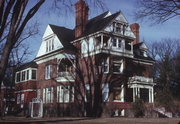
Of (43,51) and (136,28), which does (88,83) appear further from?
(136,28)

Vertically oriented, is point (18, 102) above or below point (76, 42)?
below

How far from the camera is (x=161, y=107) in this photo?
105 ft

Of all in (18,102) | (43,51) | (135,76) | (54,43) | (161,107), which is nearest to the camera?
(161,107)

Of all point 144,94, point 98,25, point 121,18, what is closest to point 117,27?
point 121,18

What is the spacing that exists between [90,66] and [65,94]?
17.1 feet

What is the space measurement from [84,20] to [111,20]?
4.77m

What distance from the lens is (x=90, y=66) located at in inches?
1309

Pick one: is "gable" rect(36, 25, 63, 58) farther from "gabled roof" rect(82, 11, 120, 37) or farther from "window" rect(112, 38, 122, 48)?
"window" rect(112, 38, 122, 48)

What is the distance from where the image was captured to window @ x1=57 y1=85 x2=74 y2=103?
34219 millimetres

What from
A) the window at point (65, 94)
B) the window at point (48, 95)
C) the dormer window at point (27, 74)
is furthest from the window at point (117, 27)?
the dormer window at point (27, 74)

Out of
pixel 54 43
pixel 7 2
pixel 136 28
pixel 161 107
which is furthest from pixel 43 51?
pixel 7 2

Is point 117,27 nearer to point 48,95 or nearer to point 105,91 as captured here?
point 105,91

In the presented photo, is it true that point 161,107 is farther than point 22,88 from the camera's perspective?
No

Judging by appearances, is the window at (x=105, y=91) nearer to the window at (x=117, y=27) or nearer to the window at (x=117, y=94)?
the window at (x=117, y=94)
